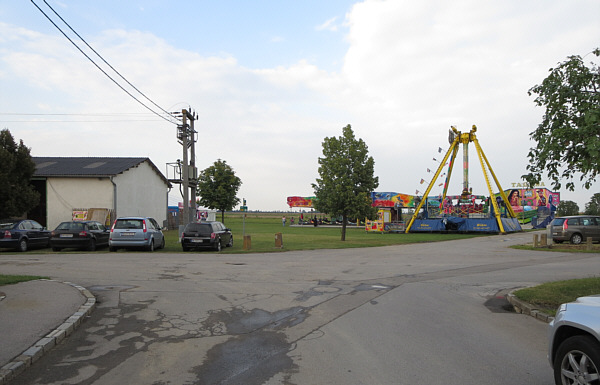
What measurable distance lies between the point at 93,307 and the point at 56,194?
25.8 m

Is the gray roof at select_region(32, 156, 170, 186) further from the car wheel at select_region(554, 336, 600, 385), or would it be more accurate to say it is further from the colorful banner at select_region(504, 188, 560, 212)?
the colorful banner at select_region(504, 188, 560, 212)

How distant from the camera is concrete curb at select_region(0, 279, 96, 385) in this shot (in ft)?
14.7

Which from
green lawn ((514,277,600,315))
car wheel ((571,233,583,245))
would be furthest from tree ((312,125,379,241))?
green lawn ((514,277,600,315))

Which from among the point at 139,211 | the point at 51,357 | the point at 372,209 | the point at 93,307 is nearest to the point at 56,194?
the point at 139,211

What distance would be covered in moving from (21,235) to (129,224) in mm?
4780

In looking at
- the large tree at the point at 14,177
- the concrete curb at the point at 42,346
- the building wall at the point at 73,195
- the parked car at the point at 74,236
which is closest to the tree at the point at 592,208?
the building wall at the point at 73,195

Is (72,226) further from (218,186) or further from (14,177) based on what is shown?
(218,186)

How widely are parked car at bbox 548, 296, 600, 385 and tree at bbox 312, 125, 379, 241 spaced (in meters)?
24.2

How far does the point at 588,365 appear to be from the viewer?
354 cm

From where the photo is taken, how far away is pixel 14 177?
19.2 meters

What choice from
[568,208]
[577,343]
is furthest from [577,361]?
[568,208]

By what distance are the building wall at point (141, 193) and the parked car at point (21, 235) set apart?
9477mm

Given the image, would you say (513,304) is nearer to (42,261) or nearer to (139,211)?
(42,261)

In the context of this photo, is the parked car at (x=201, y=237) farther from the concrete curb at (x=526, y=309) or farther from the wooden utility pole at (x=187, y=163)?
the concrete curb at (x=526, y=309)
